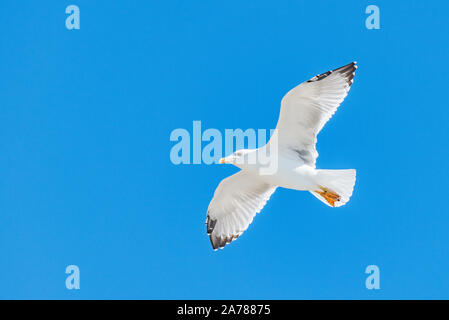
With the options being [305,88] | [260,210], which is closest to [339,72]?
[305,88]

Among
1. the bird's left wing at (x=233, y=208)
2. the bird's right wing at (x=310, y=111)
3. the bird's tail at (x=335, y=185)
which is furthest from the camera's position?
the bird's left wing at (x=233, y=208)

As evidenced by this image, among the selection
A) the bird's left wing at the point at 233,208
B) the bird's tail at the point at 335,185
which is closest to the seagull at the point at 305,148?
the bird's tail at the point at 335,185

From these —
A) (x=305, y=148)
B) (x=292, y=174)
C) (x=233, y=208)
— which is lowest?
(x=233, y=208)

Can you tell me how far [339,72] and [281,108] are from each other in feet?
2.79

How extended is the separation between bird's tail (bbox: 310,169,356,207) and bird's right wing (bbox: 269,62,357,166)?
1.12 ft

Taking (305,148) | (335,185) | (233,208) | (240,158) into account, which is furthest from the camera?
(233,208)

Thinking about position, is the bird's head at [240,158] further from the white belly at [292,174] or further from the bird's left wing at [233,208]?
the bird's left wing at [233,208]

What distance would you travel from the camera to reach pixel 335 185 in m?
8.59

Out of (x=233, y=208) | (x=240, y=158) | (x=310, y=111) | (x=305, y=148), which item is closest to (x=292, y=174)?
(x=305, y=148)

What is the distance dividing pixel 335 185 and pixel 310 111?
90 cm

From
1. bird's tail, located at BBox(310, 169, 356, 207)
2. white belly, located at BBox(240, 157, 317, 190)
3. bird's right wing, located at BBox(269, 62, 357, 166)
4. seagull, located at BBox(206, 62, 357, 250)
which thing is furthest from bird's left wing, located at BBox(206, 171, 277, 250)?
bird's tail, located at BBox(310, 169, 356, 207)

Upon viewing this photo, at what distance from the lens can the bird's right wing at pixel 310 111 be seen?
863cm

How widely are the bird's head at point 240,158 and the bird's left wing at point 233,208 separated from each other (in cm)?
74

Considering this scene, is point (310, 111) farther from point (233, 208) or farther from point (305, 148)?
point (233, 208)
